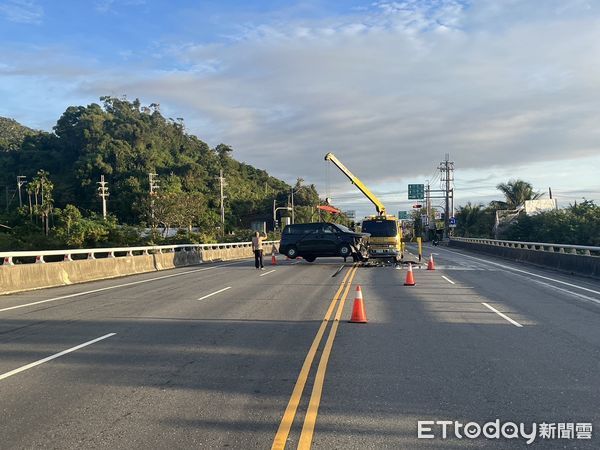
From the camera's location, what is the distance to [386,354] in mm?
7941

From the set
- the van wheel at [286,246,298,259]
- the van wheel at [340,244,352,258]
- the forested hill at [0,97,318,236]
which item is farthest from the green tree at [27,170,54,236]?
the van wheel at [340,244,352,258]

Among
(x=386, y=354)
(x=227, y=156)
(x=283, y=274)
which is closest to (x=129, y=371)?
(x=386, y=354)

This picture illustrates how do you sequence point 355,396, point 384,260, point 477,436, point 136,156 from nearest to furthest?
point 477,436 → point 355,396 → point 384,260 → point 136,156

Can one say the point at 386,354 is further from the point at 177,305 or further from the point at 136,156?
the point at 136,156

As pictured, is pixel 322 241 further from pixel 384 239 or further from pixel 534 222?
pixel 534 222

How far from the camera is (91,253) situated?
23.0 meters

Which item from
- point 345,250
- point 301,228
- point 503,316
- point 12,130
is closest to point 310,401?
point 503,316

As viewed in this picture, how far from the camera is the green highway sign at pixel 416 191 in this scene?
81.3m

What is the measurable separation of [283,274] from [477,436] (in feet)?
59.2

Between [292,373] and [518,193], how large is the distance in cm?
6974

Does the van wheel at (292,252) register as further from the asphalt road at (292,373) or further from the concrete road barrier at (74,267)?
the asphalt road at (292,373)

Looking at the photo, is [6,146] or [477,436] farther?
[6,146]

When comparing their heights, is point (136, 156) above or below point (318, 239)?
above

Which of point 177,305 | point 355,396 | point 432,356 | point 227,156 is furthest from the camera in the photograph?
point 227,156
